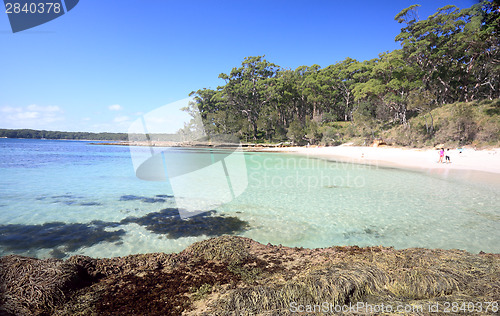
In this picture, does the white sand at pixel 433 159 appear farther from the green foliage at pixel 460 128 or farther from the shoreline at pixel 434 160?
the green foliage at pixel 460 128

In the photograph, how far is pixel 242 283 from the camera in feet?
10.6

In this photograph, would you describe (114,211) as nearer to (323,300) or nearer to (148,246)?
(148,246)

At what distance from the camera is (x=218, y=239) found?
15.1ft

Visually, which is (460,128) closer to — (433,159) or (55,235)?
(433,159)

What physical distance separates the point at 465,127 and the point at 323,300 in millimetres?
35684

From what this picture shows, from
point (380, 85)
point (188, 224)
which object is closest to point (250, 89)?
point (380, 85)

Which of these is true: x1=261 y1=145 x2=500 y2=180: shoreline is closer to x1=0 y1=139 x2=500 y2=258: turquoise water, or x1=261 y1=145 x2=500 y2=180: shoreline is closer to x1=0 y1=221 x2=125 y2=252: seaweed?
x1=0 y1=139 x2=500 y2=258: turquoise water

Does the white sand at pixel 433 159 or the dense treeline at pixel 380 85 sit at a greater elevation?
the dense treeline at pixel 380 85

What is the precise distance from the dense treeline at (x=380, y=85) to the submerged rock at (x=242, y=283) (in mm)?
17547

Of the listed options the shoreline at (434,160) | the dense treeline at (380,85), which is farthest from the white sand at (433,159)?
the dense treeline at (380,85)

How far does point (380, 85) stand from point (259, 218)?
43.1m

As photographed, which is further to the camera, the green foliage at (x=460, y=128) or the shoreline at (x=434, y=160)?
the green foliage at (x=460, y=128)

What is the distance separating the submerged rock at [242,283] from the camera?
2.66 m

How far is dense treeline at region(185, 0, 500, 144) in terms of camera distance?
35094 millimetres
